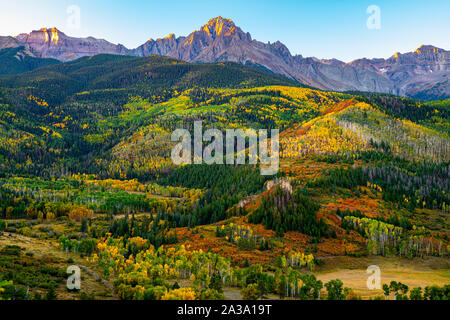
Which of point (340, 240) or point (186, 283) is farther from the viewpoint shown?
point (340, 240)

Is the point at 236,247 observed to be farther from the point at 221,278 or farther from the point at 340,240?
the point at 340,240
